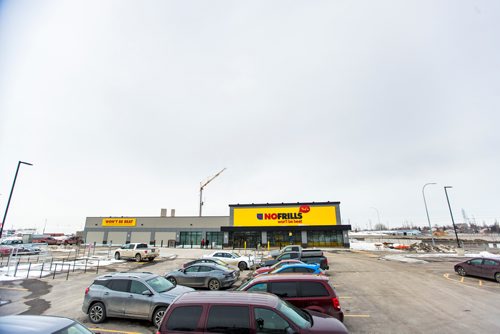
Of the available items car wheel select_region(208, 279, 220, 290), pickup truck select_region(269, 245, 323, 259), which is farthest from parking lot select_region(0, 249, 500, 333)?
car wheel select_region(208, 279, 220, 290)

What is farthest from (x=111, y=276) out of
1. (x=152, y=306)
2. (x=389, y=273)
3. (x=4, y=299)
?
(x=389, y=273)

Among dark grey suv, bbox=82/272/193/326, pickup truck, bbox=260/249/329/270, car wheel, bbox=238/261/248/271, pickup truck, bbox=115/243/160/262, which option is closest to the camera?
dark grey suv, bbox=82/272/193/326

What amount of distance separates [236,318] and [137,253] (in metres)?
25.6

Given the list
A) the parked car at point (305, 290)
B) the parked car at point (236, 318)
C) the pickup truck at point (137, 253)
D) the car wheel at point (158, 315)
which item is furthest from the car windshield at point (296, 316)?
the pickup truck at point (137, 253)

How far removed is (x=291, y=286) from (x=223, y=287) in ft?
23.7

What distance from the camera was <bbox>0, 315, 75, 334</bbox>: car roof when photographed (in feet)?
14.7

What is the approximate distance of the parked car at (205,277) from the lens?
13.7m

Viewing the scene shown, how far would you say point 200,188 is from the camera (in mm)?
108125

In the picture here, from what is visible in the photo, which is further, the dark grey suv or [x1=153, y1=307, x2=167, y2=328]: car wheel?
the dark grey suv

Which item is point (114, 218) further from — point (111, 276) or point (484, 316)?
point (484, 316)

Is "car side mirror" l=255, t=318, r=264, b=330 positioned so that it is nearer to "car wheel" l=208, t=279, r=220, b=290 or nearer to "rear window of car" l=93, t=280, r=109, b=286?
"rear window of car" l=93, t=280, r=109, b=286

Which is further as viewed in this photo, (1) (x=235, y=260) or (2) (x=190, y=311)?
(1) (x=235, y=260)

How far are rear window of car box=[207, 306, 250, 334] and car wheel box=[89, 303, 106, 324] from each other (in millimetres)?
6453

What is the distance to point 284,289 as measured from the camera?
7855 millimetres
